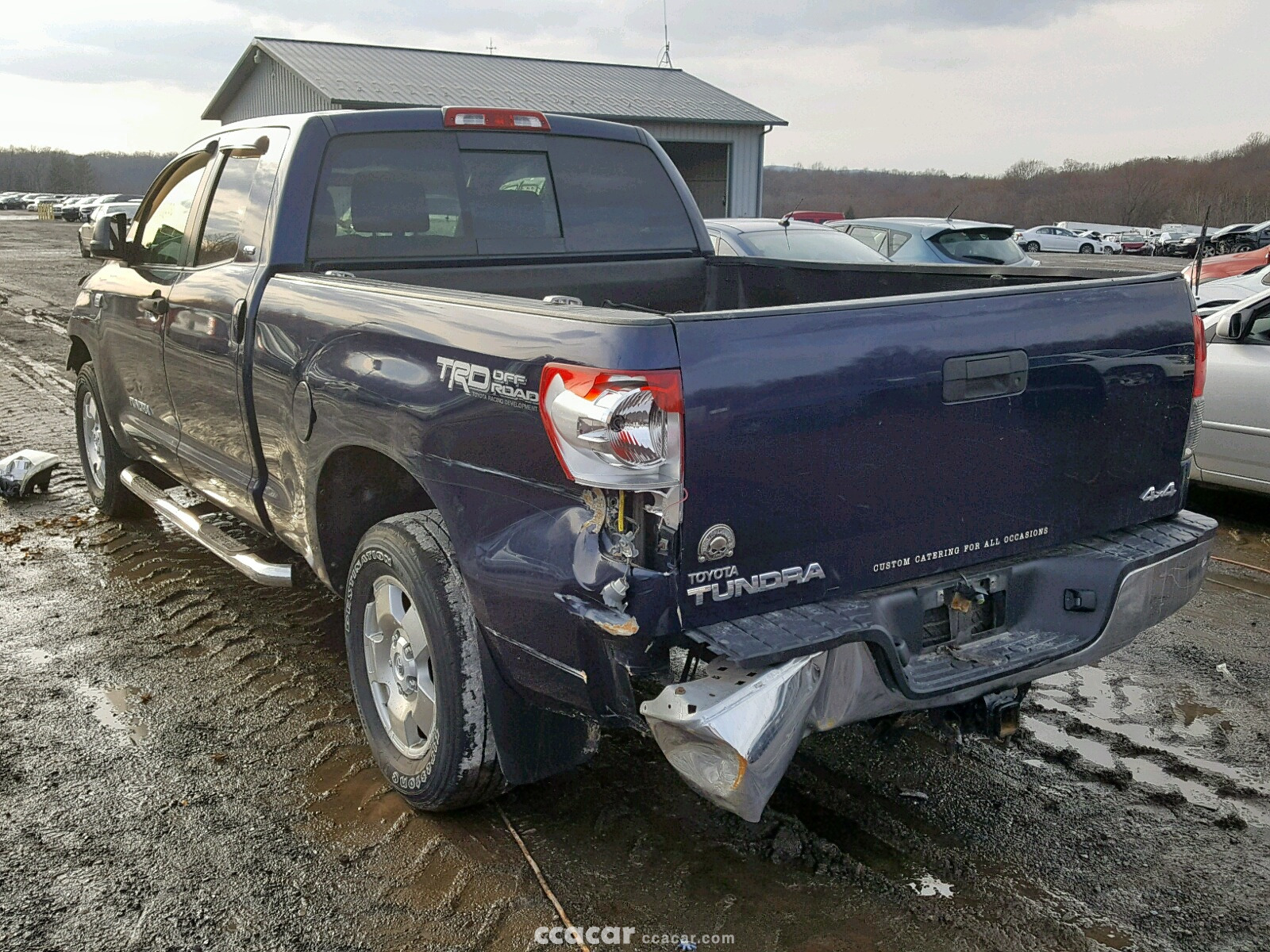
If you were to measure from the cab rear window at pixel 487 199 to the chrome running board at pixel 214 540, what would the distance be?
117 cm

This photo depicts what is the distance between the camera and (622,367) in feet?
7.82

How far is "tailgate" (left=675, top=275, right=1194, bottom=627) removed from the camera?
8.14ft

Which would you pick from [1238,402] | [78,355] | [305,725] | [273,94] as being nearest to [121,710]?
[305,725]

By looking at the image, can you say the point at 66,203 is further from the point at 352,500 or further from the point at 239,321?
the point at 352,500

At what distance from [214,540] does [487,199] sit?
1780 millimetres

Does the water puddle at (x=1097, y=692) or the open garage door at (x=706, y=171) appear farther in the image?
the open garage door at (x=706, y=171)

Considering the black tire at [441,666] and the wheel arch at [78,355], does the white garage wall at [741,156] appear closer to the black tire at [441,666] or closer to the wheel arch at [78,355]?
the wheel arch at [78,355]

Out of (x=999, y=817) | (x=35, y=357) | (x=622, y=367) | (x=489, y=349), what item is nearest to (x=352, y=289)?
(x=489, y=349)

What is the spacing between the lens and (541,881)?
300 cm

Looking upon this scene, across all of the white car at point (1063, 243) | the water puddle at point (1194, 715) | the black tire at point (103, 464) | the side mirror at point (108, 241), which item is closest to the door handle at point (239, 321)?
the side mirror at point (108, 241)

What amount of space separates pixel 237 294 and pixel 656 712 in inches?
100

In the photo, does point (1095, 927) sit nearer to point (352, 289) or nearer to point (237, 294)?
A: point (352, 289)

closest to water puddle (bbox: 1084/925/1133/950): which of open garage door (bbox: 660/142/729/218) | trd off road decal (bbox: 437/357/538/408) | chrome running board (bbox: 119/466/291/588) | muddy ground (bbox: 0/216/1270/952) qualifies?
muddy ground (bbox: 0/216/1270/952)

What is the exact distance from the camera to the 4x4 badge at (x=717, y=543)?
2467mm
